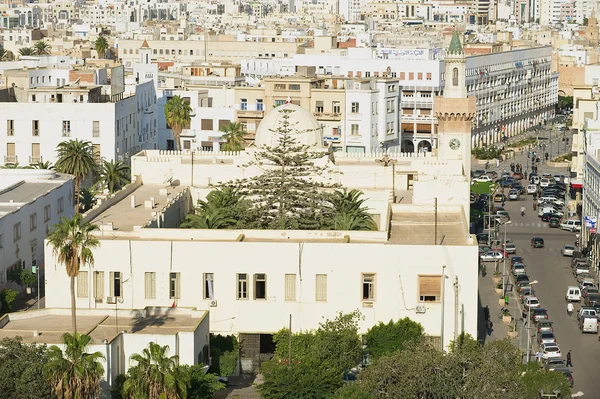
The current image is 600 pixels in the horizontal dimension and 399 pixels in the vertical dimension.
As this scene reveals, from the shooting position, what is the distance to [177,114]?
333 ft

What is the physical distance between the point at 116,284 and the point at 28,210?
13799 millimetres

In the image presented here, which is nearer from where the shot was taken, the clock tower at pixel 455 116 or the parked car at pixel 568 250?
the clock tower at pixel 455 116

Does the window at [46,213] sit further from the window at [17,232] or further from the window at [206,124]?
the window at [206,124]

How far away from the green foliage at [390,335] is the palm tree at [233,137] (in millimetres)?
40247

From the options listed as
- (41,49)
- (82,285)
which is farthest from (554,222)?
(41,49)

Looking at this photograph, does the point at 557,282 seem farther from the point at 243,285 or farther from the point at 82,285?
the point at 82,285

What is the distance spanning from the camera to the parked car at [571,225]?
91.2 meters

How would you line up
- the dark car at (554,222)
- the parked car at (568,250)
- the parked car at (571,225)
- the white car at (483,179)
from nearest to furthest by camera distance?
the parked car at (568,250) → the parked car at (571,225) → the dark car at (554,222) → the white car at (483,179)

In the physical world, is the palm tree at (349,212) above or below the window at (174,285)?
above

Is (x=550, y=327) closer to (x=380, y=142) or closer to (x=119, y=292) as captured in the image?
(x=119, y=292)

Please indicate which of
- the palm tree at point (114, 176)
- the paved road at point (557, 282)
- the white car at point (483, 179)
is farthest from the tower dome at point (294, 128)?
the white car at point (483, 179)

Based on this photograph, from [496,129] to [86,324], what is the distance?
9967 cm

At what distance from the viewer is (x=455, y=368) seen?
4631cm

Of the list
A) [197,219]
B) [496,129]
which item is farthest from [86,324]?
[496,129]
